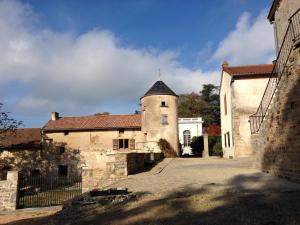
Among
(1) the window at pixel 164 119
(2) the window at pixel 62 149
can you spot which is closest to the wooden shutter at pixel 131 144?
(1) the window at pixel 164 119

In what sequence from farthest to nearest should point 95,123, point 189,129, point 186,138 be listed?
point 186,138 → point 189,129 → point 95,123

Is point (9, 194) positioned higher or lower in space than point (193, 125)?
lower

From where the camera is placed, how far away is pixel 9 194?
16953 millimetres

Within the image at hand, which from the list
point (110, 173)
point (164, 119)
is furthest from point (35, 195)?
point (164, 119)

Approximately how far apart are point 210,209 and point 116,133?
1071 inches

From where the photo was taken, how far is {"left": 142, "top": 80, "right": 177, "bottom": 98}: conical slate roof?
106 feet

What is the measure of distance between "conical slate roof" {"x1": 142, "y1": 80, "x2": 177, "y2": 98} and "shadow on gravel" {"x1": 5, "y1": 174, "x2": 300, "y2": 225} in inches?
938

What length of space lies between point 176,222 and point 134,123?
2773 cm

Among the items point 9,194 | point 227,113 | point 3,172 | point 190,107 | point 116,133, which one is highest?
point 190,107

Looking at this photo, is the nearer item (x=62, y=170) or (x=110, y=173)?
(x=110, y=173)

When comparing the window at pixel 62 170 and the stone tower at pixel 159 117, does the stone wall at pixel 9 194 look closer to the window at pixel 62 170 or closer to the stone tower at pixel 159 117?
the window at pixel 62 170

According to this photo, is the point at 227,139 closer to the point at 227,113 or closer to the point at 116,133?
the point at 227,113

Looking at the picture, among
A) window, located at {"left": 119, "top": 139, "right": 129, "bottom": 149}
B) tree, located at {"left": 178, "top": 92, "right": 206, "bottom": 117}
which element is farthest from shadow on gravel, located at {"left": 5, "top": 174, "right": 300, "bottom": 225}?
tree, located at {"left": 178, "top": 92, "right": 206, "bottom": 117}

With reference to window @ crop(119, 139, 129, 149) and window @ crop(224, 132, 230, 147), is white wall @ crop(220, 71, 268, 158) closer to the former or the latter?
window @ crop(224, 132, 230, 147)
